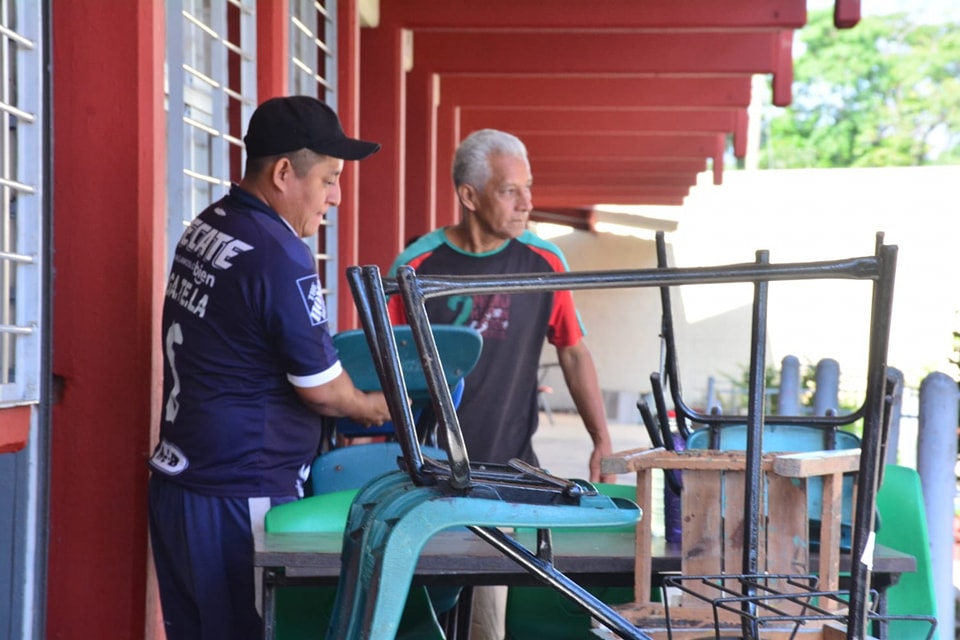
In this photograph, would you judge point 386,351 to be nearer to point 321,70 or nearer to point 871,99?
point 321,70

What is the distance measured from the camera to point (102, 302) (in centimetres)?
328

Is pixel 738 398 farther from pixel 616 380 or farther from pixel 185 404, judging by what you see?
pixel 185 404

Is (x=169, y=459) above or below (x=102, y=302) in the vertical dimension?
below

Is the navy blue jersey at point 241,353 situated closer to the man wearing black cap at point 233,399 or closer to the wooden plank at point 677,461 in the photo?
the man wearing black cap at point 233,399

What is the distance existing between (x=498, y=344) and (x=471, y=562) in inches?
74.6

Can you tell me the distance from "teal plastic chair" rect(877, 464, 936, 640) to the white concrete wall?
18.6 meters

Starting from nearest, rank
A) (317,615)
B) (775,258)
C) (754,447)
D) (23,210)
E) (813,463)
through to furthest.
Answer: (754,447) < (813,463) < (317,615) < (23,210) < (775,258)

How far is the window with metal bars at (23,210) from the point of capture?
10.2ft

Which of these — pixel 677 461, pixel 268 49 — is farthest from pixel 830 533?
pixel 268 49

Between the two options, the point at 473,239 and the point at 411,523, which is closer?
the point at 411,523

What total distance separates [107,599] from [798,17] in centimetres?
524

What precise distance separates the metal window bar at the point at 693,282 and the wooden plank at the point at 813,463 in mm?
533

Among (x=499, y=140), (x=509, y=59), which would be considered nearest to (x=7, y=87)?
(x=499, y=140)

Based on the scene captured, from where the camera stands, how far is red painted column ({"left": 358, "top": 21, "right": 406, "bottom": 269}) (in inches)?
296
